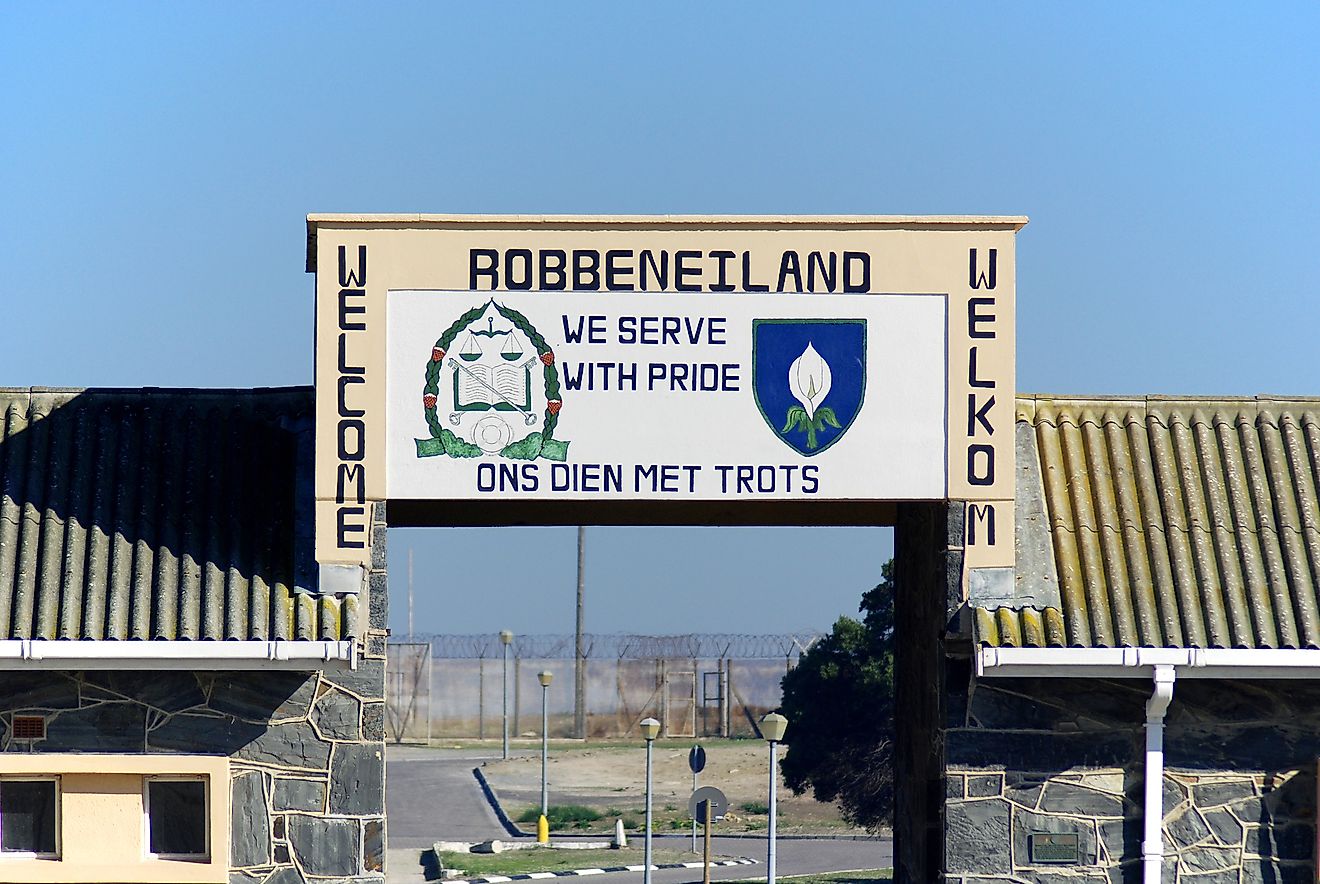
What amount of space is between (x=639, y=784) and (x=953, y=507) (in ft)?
117

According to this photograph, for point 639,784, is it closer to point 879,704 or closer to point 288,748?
point 879,704

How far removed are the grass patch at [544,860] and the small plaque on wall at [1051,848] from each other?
20710 millimetres

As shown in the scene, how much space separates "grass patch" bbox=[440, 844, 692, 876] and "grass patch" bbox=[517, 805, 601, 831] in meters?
3.54

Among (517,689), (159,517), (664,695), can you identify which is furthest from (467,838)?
(159,517)

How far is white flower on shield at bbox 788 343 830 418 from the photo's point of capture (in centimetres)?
1330

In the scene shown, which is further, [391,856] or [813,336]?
[391,856]

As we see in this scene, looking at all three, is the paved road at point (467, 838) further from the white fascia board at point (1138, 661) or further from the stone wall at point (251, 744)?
the stone wall at point (251, 744)

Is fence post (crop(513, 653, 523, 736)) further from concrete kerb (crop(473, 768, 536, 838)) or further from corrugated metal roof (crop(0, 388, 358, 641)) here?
corrugated metal roof (crop(0, 388, 358, 641))

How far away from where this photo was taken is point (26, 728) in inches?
511

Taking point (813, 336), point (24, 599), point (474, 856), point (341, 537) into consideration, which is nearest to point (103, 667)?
point (24, 599)

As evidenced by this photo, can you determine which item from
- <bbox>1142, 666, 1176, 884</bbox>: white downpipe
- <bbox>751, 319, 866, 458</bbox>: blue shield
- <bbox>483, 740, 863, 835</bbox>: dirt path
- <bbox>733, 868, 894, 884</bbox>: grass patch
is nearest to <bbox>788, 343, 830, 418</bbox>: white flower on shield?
<bbox>751, 319, 866, 458</bbox>: blue shield

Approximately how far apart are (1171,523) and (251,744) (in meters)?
6.48

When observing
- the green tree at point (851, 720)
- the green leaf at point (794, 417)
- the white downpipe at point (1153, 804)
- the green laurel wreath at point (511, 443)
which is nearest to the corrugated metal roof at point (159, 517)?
the green laurel wreath at point (511, 443)

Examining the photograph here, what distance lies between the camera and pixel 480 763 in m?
53.3
